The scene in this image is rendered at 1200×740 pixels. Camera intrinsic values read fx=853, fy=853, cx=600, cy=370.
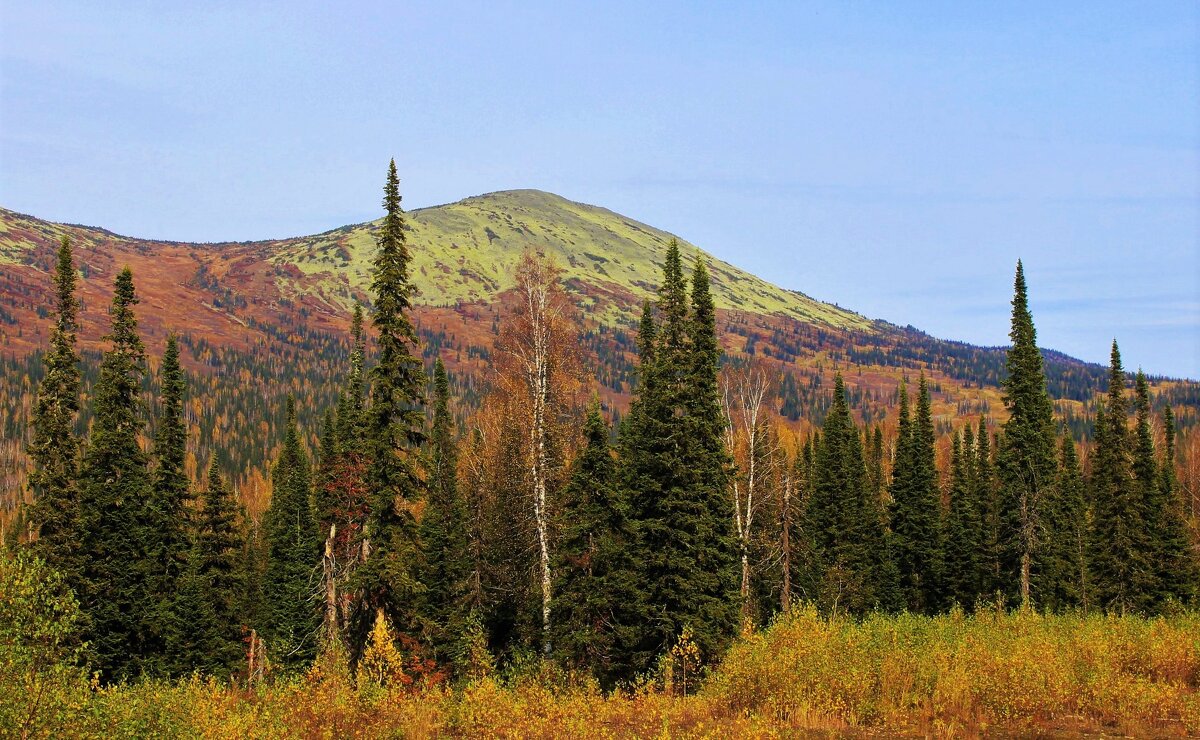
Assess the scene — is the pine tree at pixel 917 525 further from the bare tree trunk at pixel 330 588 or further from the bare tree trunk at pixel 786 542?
the bare tree trunk at pixel 330 588

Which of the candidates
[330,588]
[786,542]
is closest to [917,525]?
[786,542]

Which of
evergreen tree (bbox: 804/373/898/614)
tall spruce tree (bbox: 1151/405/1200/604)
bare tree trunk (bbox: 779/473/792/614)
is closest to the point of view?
bare tree trunk (bbox: 779/473/792/614)

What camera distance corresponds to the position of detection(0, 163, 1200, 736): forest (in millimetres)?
18484

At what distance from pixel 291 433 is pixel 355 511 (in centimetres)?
3522

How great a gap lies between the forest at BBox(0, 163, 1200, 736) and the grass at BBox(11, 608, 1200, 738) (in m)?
0.09

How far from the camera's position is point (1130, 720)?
61.0 feet

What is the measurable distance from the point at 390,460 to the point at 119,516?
19671 millimetres

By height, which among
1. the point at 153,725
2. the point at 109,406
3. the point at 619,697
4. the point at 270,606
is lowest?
the point at 270,606

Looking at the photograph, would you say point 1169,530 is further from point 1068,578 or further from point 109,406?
point 109,406

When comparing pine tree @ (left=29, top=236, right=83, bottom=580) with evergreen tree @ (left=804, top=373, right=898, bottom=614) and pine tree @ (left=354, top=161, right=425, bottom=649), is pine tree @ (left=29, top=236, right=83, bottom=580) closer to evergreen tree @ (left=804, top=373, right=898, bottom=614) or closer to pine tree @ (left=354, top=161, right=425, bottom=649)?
pine tree @ (left=354, top=161, right=425, bottom=649)

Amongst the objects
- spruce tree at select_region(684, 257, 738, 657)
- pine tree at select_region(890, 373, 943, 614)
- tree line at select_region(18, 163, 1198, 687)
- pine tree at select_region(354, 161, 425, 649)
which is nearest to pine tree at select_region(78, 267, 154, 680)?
tree line at select_region(18, 163, 1198, 687)

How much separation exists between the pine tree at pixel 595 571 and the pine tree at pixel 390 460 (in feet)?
20.1

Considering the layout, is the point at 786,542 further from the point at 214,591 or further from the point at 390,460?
the point at 214,591

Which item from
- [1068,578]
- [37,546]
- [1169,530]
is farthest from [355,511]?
[1169,530]
